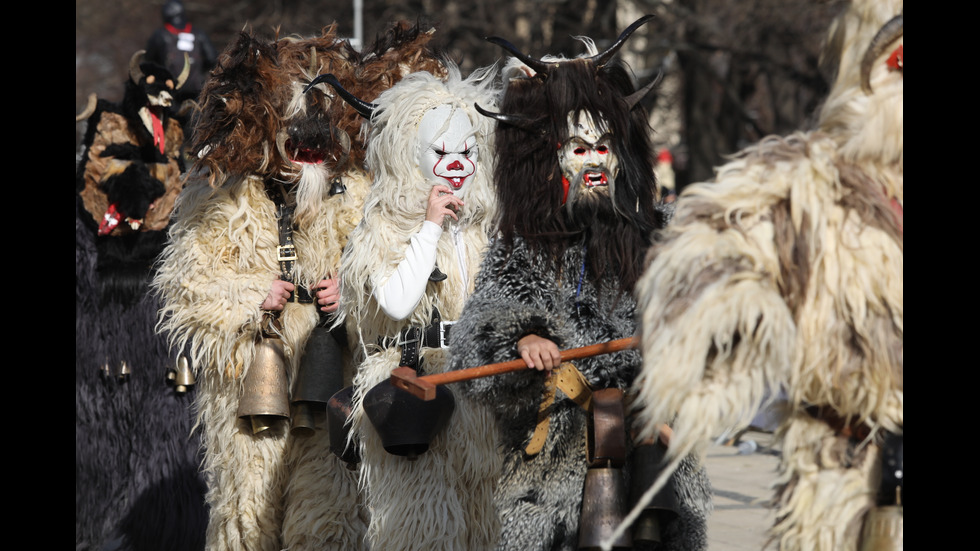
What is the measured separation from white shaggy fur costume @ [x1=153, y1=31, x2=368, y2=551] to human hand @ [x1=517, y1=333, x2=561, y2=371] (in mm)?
1574

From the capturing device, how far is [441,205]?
3947mm

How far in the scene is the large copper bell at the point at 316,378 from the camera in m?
4.53

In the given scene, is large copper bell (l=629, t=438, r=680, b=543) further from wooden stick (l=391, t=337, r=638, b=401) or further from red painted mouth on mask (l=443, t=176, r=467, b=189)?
red painted mouth on mask (l=443, t=176, r=467, b=189)

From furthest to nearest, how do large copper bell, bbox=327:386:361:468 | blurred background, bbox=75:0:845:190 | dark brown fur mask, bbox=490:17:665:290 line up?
blurred background, bbox=75:0:845:190 < large copper bell, bbox=327:386:361:468 < dark brown fur mask, bbox=490:17:665:290

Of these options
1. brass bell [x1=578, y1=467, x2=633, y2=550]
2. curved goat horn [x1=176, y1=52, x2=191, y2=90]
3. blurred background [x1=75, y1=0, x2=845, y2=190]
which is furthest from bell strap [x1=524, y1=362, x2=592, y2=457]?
blurred background [x1=75, y1=0, x2=845, y2=190]

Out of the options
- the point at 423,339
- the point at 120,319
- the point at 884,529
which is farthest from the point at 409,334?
the point at 120,319

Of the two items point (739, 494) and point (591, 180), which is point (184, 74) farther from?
point (739, 494)

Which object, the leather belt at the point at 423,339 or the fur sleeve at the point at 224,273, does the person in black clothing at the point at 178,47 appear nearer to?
the fur sleeve at the point at 224,273

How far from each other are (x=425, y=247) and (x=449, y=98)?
638mm

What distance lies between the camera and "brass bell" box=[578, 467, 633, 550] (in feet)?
10.7

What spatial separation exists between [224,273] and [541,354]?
1948 mm
